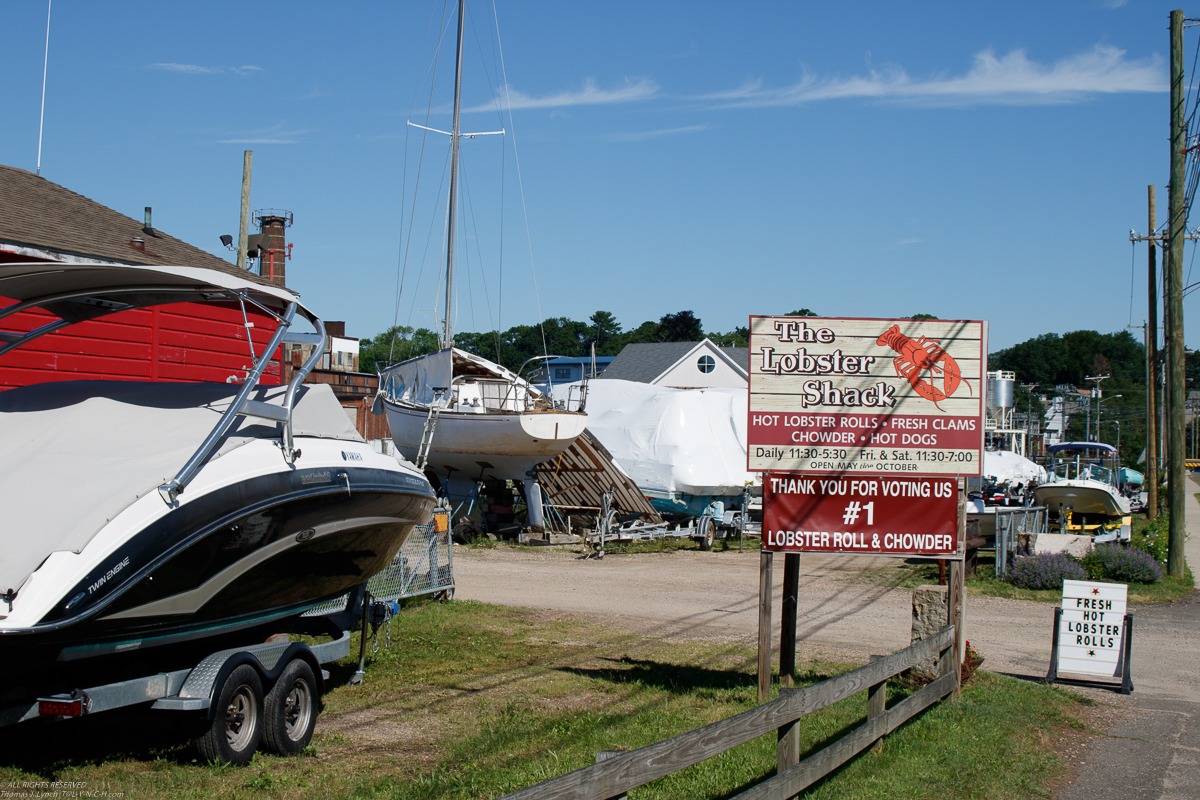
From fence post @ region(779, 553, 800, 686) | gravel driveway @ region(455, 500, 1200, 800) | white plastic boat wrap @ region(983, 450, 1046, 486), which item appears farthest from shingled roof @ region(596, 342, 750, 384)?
fence post @ region(779, 553, 800, 686)

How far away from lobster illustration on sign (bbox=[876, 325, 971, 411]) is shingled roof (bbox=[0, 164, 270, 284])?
9060mm

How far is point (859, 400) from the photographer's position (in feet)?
28.3

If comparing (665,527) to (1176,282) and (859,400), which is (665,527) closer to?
(1176,282)

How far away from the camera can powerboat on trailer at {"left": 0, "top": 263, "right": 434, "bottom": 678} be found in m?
5.21

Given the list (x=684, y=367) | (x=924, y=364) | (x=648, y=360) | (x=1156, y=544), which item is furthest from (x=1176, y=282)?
(x=648, y=360)

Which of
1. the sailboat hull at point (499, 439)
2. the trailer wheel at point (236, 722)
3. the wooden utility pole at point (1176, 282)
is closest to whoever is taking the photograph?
the trailer wheel at point (236, 722)

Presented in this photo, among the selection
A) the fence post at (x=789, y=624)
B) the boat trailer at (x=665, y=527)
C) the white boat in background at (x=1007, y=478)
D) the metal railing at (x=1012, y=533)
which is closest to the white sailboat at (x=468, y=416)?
the boat trailer at (x=665, y=527)

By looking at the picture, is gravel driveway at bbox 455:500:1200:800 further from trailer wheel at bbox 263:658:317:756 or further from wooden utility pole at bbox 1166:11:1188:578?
trailer wheel at bbox 263:658:317:756

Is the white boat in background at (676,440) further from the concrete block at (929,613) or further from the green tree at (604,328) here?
the green tree at (604,328)

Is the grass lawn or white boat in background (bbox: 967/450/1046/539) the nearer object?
the grass lawn

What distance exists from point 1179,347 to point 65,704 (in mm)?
20157

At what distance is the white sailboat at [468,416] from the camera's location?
23.2 metres

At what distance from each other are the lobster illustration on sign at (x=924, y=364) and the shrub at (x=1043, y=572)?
384 inches

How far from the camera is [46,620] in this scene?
16.2ft
